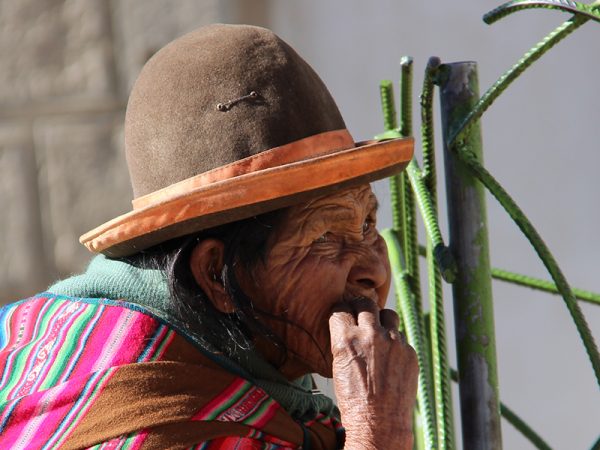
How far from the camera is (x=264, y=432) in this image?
6.04 ft

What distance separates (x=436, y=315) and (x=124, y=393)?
56cm

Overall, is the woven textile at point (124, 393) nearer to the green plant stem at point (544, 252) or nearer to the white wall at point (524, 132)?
the green plant stem at point (544, 252)

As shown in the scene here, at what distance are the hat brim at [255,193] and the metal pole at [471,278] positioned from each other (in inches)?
5.7

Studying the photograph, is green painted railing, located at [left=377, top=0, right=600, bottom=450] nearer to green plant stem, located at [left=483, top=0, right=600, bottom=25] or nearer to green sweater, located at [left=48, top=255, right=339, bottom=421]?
green plant stem, located at [left=483, top=0, right=600, bottom=25]

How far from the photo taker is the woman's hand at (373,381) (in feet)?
5.71

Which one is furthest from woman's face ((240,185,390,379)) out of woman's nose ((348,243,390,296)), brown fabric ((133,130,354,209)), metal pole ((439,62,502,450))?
metal pole ((439,62,502,450))

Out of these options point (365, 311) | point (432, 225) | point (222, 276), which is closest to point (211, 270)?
point (222, 276)

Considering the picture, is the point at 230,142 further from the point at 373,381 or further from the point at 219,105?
the point at 373,381

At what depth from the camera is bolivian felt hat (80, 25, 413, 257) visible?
1761mm

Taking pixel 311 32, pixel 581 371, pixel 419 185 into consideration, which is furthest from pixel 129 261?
pixel 581 371

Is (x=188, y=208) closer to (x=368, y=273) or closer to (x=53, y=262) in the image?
(x=368, y=273)

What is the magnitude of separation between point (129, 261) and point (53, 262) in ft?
6.57

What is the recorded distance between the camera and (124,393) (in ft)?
5.81

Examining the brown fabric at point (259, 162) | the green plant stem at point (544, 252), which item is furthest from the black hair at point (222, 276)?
the green plant stem at point (544, 252)
